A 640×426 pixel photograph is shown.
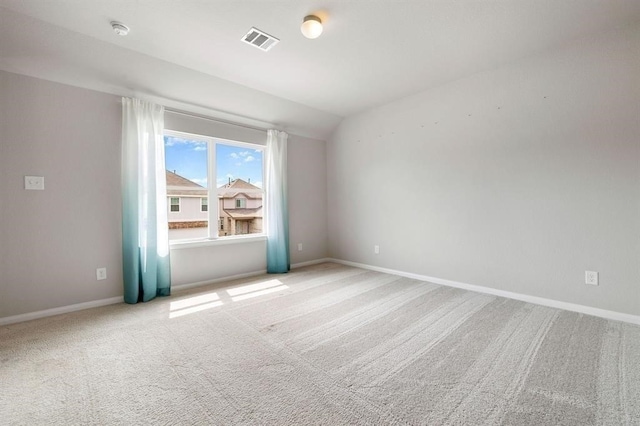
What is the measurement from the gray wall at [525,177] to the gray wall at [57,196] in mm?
3449

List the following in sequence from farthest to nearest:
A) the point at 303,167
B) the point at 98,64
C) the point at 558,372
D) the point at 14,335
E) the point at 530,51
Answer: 1. the point at 303,167
2. the point at 530,51
3. the point at 98,64
4. the point at 14,335
5. the point at 558,372

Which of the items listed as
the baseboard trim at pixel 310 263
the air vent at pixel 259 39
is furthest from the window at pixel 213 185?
the air vent at pixel 259 39

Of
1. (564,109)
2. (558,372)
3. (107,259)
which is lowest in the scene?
(558,372)

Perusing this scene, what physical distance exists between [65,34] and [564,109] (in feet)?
15.6

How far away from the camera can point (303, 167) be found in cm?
479

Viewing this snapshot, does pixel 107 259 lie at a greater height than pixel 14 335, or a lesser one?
greater

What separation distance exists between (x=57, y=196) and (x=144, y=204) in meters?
0.74

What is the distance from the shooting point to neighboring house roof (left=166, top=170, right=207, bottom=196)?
3.46 metres

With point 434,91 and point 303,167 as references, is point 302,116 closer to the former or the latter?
point 303,167

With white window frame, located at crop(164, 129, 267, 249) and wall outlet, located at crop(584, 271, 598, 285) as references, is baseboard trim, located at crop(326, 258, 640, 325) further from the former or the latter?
white window frame, located at crop(164, 129, 267, 249)

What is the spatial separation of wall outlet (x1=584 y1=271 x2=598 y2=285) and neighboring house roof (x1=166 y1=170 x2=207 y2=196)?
4.53 metres

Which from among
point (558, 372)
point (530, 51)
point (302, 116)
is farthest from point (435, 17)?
point (558, 372)

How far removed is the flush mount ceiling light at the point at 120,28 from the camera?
2.22 metres

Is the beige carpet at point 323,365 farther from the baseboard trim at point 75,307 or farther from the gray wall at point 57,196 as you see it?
the gray wall at point 57,196
